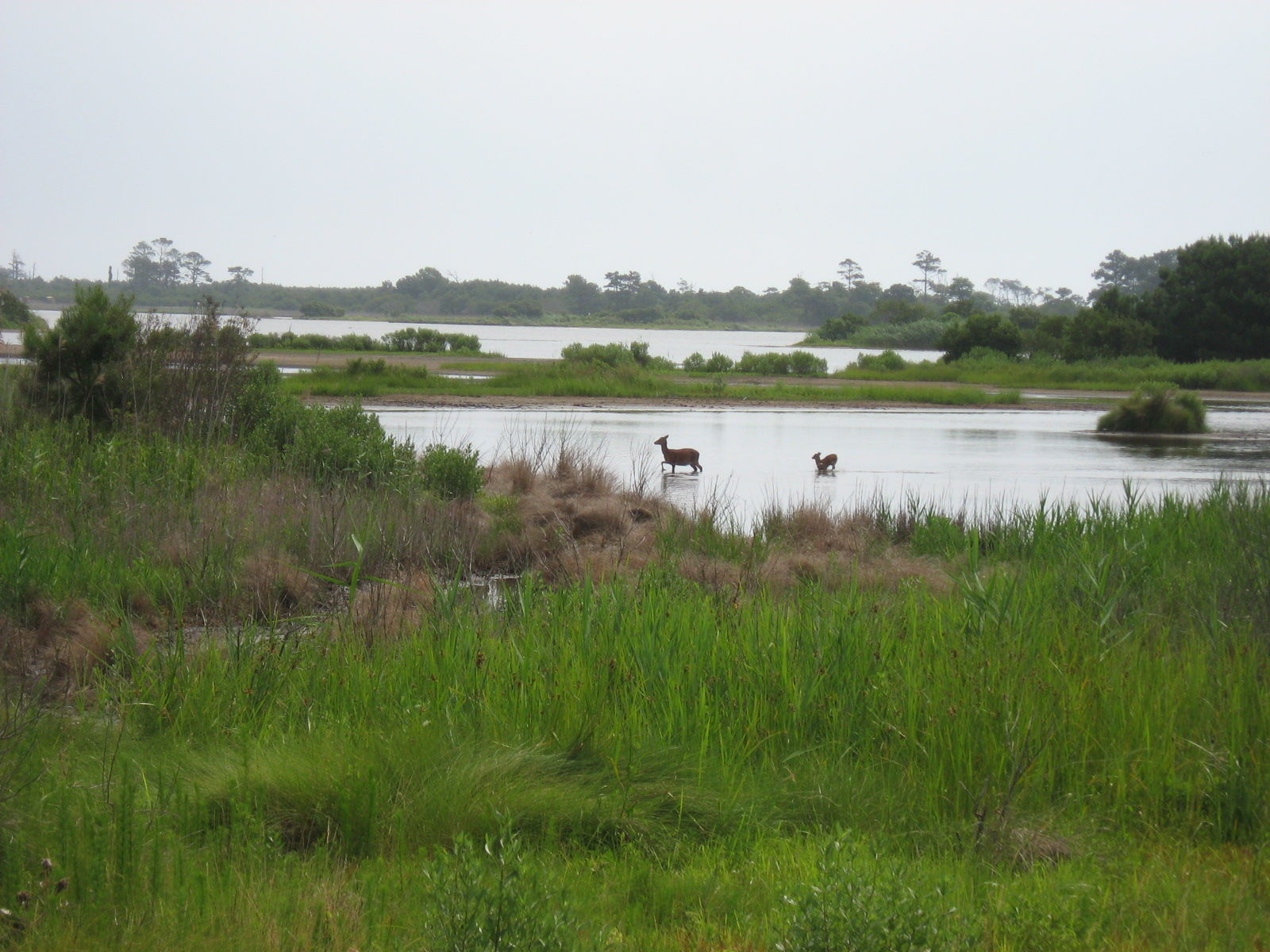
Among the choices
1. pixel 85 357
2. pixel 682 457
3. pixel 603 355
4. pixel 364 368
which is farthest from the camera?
pixel 603 355

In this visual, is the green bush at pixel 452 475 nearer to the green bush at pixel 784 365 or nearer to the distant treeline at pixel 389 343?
the green bush at pixel 784 365

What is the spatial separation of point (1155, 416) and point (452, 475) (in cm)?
2861

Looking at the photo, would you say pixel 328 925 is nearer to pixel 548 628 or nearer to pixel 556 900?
pixel 556 900

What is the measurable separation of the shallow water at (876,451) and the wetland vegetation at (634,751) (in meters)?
5.24

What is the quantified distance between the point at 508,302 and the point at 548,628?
160m

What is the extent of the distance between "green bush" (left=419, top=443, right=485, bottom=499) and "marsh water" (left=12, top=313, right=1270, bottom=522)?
1.01 metres

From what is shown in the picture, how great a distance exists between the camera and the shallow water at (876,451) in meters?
→ 18.4

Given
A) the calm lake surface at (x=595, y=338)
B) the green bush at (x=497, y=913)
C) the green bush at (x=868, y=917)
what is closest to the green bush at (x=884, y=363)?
the calm lake surface at (x=595, y=338)

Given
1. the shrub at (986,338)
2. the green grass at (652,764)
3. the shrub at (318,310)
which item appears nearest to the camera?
the green grass at (652,764)

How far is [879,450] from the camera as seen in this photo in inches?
1105

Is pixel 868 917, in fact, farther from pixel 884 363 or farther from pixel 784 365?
pixel 884 363

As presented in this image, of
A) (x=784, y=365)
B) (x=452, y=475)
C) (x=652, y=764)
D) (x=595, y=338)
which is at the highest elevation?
(x=595, y=338)

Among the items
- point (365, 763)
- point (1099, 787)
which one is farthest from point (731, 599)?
point (365, 763)

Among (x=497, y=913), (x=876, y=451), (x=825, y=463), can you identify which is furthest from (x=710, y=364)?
(x=497, y=913)
